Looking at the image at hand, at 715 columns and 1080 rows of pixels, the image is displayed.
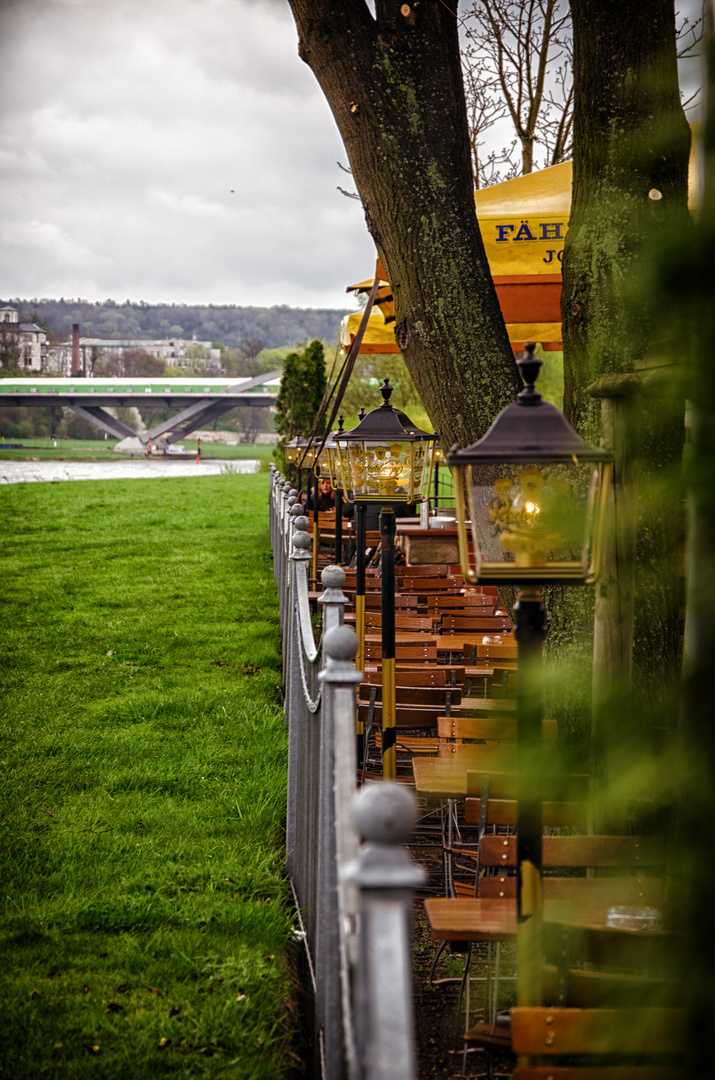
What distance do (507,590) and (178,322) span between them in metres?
137

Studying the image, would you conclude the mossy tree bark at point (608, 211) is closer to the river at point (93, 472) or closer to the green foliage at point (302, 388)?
the green foliage at point (302, 388)

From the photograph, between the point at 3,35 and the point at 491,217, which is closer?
the point at 491,217

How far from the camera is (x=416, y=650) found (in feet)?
17.7

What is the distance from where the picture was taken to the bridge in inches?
2302

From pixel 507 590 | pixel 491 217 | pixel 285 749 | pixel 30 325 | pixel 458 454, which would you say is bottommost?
pixel 285 749

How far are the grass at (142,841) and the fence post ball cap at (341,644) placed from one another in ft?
4.25

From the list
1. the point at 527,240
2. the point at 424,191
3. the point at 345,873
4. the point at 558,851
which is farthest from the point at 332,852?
the point at 527,240

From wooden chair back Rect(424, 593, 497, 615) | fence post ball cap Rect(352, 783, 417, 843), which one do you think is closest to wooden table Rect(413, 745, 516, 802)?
fence post ball cap Rect(352, 783, 417, 843)

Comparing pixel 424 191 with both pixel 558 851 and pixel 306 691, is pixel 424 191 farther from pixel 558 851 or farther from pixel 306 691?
pixel 558 851

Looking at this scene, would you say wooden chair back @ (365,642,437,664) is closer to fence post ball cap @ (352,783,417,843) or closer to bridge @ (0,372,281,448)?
fence post ball cap @ (352,783,417,843)

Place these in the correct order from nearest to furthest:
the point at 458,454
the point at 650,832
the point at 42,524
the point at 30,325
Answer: the point at 650,832, the point at 458,454, the point at 42,524, the point at 30,325

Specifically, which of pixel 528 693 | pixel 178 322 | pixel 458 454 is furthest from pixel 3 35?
pixel 178 322

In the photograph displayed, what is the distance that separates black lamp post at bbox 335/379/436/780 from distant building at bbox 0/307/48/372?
7819 cm

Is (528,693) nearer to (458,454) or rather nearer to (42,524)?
(458,454)
